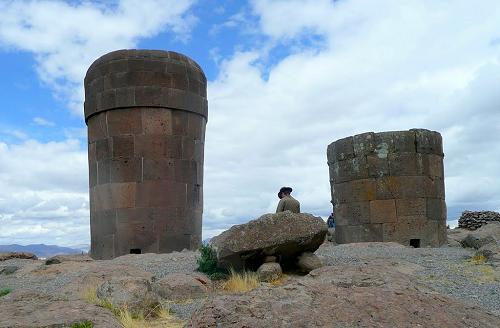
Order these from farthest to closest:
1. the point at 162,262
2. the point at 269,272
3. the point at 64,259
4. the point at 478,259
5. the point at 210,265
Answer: the point at 64,259 < the point at 162,262 < the point at 478,259 < the point at 210,265 < the point at 269,272

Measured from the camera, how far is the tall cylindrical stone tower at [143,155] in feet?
44.3

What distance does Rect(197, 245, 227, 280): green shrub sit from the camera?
9773 mm

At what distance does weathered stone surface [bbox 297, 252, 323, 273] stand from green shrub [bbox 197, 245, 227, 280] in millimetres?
1353

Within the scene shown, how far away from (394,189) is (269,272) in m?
5.74

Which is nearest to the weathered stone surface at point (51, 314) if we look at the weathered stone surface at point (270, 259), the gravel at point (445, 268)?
the gravel at point (445, 268)

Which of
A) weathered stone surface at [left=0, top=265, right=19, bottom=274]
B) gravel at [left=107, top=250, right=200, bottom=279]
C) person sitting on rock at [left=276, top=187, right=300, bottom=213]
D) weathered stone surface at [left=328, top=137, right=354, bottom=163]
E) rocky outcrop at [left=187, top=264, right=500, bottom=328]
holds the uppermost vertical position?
weathered stone surface at [left=328, top=137, right=354, bottom=163]

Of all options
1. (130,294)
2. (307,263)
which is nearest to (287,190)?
(307,263)

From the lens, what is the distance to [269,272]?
914 cm

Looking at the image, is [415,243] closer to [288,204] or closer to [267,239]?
[288,204]

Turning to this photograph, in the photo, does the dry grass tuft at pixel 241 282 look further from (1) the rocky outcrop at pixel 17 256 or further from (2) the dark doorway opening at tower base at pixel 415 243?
(1) the rocky outcrop at pixel 17 256

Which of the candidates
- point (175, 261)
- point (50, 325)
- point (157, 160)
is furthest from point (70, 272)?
point (50, 325)

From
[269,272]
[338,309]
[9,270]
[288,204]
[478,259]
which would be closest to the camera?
[338,309]

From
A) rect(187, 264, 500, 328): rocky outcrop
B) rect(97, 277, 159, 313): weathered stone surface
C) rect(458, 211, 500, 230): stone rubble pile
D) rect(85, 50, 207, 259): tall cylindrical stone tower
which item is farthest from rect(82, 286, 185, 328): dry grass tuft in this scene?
rect(458, 211, 500, 230): stone rubble pile

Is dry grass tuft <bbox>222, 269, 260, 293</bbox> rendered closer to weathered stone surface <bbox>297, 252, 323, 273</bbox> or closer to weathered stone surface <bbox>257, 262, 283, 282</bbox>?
weathered stone surface <bbox>257, 262, 283, 282</bbox>
